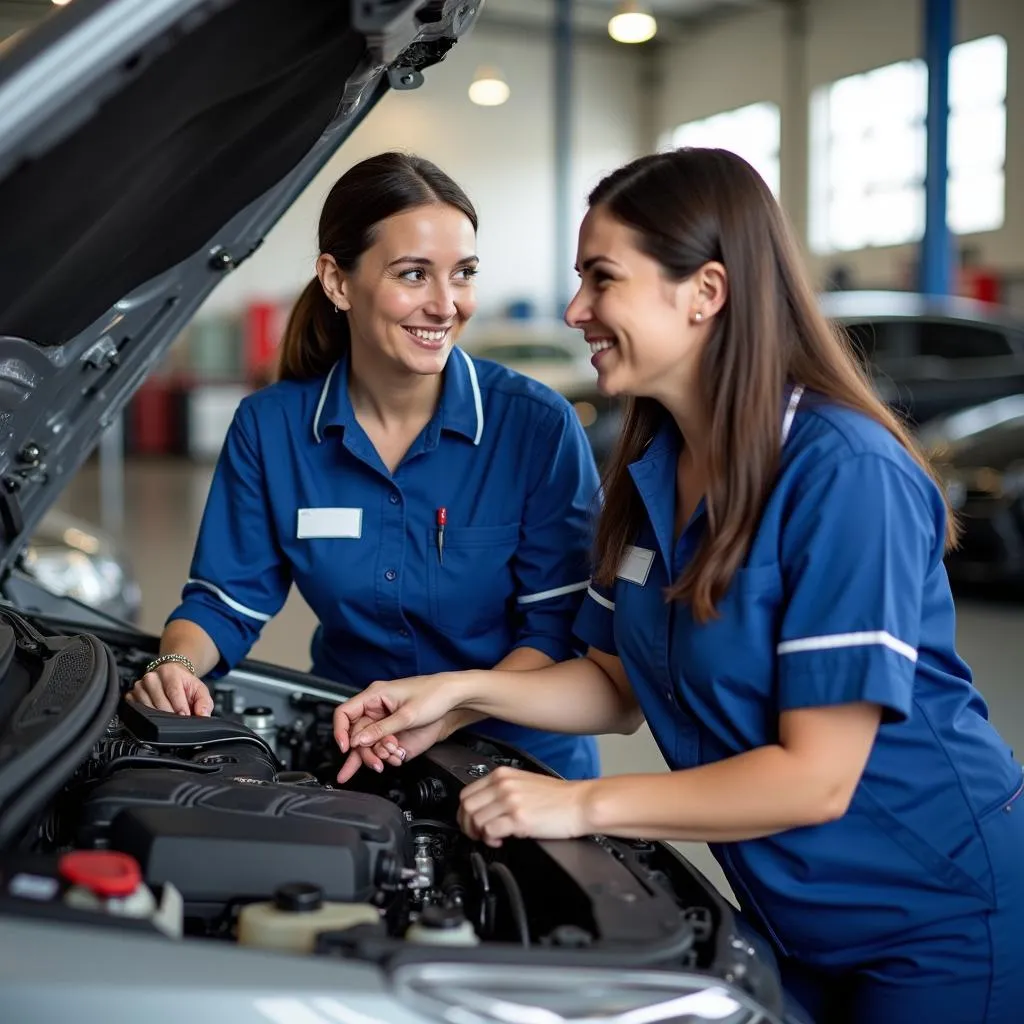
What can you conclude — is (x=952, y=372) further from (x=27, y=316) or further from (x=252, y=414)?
(x=27, y=316)

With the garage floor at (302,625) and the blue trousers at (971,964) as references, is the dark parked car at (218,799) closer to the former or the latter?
the blue trousers at (971,964)

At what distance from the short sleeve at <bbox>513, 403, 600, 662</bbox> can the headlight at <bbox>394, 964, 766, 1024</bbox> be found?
0.97 meters

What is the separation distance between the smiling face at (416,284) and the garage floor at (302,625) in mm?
1508

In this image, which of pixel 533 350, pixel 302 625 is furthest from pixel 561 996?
pixel 533 350

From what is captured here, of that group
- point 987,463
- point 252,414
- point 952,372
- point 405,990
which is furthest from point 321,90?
point 952,372

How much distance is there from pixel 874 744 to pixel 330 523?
3.20 feet

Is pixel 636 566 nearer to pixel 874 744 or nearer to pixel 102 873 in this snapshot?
→ pixel 874 744

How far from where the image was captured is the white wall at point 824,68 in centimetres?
1346

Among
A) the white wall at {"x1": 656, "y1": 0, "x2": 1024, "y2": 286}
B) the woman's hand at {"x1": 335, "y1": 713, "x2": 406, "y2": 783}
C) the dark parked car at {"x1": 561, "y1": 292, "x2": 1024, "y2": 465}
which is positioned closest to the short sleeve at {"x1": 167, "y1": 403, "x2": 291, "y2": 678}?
the woman's hand at {"x1": 335, "y1": 713, "x2": 406, "y2": 783}

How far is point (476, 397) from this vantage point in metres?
2.09

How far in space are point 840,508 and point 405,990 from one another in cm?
62

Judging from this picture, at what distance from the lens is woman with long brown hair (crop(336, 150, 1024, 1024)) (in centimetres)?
127

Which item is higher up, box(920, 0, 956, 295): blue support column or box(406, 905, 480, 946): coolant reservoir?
box(920, 0, 956, 295): blue support column

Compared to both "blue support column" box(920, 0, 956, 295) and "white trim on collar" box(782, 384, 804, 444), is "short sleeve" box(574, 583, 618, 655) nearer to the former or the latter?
"white trim on collar" box(782, 384, 804, 444)
